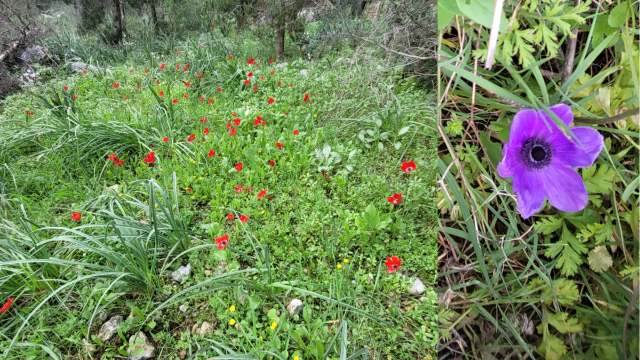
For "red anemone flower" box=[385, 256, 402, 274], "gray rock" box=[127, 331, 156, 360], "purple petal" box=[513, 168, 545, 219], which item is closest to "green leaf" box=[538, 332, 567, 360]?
"purple petal" box=[513, 168, 545, 219]

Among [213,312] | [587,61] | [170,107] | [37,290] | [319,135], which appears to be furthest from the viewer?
[170,107]

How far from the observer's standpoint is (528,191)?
32 cm

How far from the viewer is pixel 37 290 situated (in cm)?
157

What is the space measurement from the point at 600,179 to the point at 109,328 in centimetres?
176

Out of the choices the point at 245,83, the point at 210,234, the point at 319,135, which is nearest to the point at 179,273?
the point at 210,234

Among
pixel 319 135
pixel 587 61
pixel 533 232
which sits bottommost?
pixel 319 135

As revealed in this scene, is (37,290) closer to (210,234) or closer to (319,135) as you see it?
(210,234)

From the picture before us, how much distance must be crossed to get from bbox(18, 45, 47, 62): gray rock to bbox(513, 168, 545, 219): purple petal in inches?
270

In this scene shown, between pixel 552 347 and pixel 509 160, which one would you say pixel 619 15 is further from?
pixel 552 347

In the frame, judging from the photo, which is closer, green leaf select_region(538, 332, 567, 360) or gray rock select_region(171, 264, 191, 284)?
green leaf select_region(538, 332, 567, 360)

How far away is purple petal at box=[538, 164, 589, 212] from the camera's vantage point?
0.31 metres

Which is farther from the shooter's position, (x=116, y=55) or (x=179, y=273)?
(x=116, y=55)

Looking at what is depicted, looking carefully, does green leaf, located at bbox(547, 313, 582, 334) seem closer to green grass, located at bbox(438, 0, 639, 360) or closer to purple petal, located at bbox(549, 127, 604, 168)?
green grass, located at bbox(438, 0, 639, 360)

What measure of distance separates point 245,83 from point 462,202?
3.41 meters
